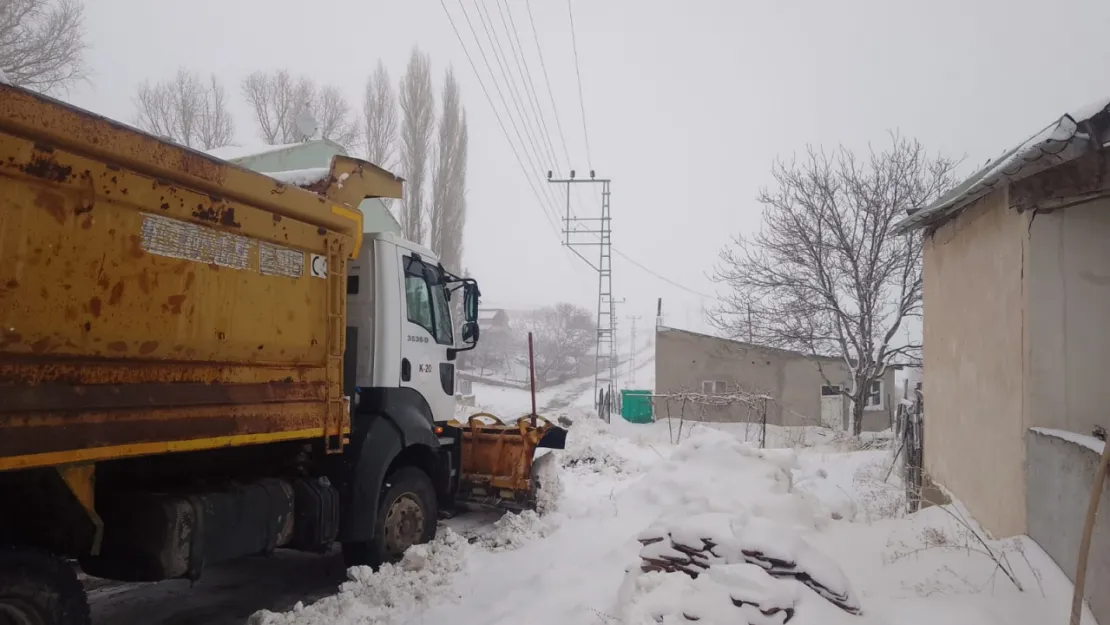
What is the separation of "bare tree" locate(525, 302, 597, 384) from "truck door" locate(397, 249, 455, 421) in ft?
155

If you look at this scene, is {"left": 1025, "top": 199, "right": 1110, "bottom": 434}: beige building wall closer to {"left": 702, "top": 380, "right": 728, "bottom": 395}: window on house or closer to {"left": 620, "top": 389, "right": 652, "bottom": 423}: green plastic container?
{"left": 620, "top": 389, "right": 652, "bottom": 423}: green plastic container

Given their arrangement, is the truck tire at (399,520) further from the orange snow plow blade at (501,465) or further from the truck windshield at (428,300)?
the orange snow plow blade at (501,465)

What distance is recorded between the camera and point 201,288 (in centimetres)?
400

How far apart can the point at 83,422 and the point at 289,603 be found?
274cm

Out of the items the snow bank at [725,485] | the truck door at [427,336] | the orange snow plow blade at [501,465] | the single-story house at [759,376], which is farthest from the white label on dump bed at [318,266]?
the single-story house at [759,376]

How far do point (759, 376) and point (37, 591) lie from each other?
25492 mm

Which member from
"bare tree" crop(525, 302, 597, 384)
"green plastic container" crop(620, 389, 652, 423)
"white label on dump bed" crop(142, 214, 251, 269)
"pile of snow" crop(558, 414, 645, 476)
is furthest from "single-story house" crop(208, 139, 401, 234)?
"bare tree" crop(525, 302, 597, 384)

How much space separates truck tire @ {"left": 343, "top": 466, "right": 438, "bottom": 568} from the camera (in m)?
5.76

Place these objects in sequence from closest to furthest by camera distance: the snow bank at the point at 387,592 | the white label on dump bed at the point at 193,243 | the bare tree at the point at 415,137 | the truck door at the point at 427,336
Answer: the white label on dump bed at the point at 193,243 → the snow bank at the point at 387,592 → the truck door at the point at 427,336 → the bare tree at the point at 415,137

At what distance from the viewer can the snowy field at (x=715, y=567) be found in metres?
4.01

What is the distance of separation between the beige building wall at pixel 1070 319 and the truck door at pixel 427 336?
4795 millimetres

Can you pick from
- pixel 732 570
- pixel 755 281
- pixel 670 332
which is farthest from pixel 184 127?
pixel 732 570

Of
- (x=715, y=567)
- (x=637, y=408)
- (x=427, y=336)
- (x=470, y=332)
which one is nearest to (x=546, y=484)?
(x=470, y=332)

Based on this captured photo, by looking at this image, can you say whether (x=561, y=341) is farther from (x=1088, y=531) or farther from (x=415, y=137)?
(x=1088, y=531)
